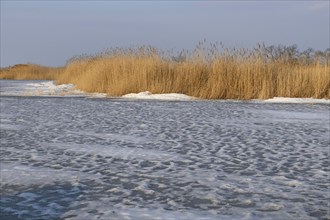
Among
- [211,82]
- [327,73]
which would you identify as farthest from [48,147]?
[327,73]

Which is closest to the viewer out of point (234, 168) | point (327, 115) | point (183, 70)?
point (234, 168)

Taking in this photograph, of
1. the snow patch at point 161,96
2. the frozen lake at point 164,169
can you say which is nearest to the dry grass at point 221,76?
the snow patch at point 161,96

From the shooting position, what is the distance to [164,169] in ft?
10.4

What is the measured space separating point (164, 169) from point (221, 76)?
24.4 ft

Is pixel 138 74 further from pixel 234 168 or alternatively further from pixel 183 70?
pixel 234 168

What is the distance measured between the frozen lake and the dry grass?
14.6 feet

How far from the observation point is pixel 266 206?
2.34 m

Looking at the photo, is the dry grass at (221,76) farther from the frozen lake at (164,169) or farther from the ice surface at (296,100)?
the frozen lake at (164,169)

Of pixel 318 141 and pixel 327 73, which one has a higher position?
pixel 327 73

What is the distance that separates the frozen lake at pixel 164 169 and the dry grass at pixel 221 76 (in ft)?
14.6

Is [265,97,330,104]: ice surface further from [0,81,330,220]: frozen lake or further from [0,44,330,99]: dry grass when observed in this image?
Answer: [0,81,330,220]: frozen lake

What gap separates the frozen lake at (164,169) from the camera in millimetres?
2277

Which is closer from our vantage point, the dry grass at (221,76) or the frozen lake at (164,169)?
the frozen lake at (164,169)

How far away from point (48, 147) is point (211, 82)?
6951 mm
